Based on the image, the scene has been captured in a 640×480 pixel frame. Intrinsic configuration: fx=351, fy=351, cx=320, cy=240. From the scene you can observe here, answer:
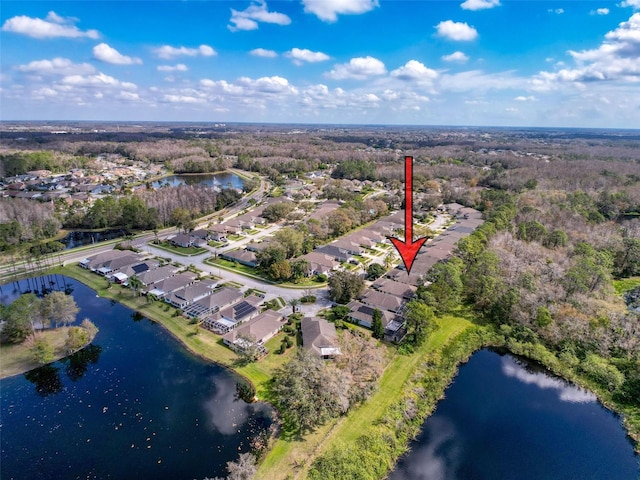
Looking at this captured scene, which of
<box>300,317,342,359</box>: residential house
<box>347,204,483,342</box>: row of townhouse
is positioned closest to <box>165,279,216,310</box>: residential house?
<box>300,317,342,359</box>: residential house

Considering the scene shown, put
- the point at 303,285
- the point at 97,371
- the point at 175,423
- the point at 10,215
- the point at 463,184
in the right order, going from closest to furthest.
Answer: the point at 175,423, the point at 97,371, the point at 303,285, the point at 10,215, the point at 463,184

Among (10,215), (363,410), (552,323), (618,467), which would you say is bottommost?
(618,467)

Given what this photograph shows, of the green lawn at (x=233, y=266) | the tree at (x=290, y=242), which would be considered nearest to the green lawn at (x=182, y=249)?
the green lawn at (x=233, y=266)

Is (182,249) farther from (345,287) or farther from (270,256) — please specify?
(345,287)

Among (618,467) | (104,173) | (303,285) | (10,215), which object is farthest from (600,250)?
(104,173)

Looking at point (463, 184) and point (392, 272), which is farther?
point (463, 184)

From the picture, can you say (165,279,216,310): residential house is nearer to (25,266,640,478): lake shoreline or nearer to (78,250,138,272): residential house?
(25,266,640,478): lake shoreline

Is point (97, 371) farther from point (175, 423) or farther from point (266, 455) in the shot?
point (266, 455)
